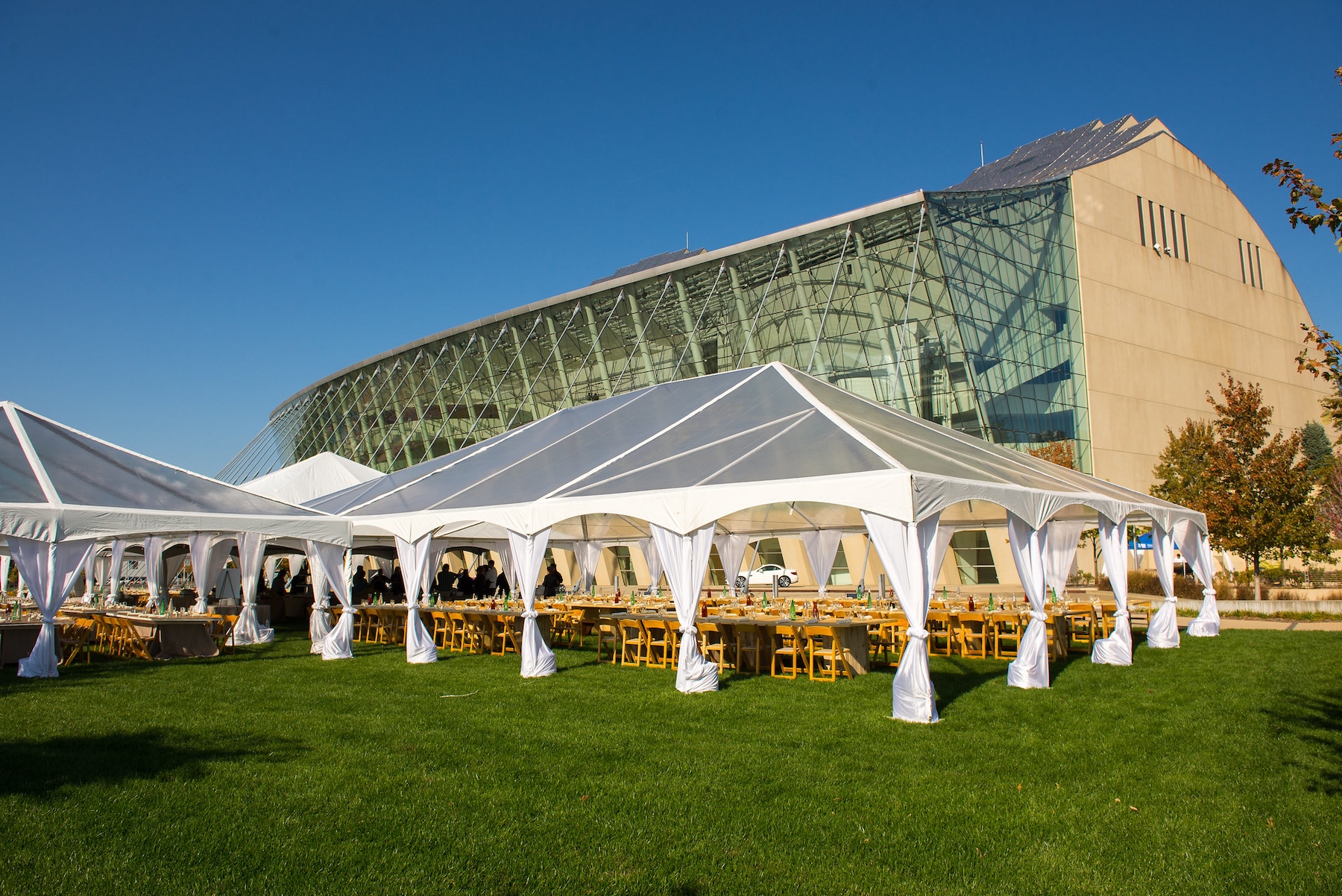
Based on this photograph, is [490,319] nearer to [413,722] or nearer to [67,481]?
[67,481]

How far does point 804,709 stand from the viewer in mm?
8273

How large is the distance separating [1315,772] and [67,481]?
13.5m

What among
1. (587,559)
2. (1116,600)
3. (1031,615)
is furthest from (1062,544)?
(587,559)

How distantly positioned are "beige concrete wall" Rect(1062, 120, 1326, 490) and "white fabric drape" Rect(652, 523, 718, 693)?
22596 millimetres

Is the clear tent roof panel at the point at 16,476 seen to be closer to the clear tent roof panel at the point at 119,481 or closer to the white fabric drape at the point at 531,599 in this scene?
the clear tent roof panel at the point at 119,481

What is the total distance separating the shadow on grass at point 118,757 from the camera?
548 cm

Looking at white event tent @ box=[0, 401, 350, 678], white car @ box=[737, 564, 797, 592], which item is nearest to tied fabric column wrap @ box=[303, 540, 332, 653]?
white event tent @ box=[0, 401, 350, 678]

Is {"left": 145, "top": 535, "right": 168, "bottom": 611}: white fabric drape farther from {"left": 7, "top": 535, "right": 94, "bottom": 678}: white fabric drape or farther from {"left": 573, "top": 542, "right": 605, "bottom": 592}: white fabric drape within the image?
{"left": 573, "top": 542, "right": 605, "bottom": 592}: white fabric drape

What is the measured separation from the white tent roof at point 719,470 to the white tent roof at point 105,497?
135 cm

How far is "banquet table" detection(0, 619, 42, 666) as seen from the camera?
1173 centimetres

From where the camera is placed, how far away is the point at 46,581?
10.7m

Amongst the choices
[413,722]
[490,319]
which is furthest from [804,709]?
[490,319]

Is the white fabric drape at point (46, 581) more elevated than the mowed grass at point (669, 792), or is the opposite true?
the white fabric drape at point (46, 581)

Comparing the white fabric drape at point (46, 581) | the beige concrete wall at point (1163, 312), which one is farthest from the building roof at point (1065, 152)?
the white fabric drape at point (46, 581)
